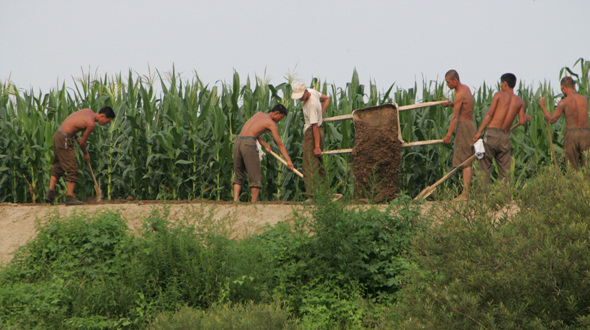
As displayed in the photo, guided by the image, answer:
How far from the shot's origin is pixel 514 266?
11.8 ft

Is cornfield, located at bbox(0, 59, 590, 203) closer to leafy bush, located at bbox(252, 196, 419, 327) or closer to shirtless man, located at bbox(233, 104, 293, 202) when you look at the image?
shirtless man, located at bbox(233, 104, 293, 202)

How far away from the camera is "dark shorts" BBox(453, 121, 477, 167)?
28.1 feet

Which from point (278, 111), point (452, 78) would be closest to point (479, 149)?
point (452, 78)

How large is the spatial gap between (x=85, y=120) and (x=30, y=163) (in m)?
2.79

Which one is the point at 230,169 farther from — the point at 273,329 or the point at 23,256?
the point at 273,329

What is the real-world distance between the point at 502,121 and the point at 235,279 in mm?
5017

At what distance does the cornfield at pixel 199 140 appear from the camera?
10289 millimetres

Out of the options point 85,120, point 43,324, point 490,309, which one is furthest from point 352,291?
point 85,120

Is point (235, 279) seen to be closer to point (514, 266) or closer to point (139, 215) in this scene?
point (514, 266)

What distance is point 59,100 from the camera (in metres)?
12.0

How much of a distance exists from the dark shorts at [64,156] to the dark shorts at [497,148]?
673 centimetres

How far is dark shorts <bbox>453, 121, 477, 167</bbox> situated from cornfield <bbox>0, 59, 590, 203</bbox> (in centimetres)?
139

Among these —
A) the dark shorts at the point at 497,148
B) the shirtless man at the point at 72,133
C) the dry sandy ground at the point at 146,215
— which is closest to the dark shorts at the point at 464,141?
the dark shorts at the point at 497,148

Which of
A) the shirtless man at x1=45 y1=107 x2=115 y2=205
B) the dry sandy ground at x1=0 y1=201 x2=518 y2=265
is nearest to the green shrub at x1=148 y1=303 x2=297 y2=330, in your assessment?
the dry sandy ground at x1=0 y1=201 x2=518 y2=265
